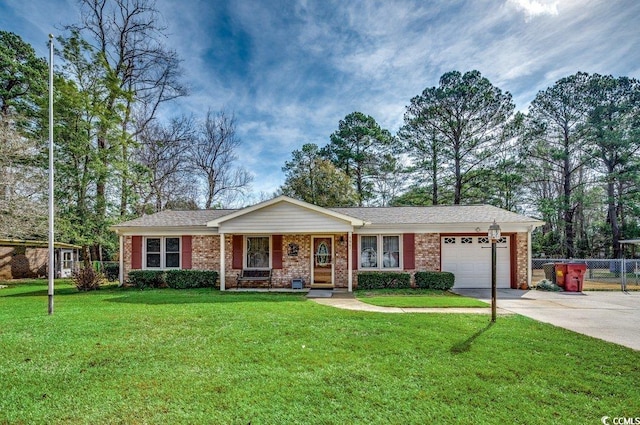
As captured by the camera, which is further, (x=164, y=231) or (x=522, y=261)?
(x=164, y=231)

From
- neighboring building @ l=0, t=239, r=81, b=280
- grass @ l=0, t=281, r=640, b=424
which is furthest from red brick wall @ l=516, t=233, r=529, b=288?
neighboring building @ l=0, t=239, r=81, b=280

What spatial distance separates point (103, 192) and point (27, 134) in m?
4.68

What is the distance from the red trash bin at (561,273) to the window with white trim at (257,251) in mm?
12067

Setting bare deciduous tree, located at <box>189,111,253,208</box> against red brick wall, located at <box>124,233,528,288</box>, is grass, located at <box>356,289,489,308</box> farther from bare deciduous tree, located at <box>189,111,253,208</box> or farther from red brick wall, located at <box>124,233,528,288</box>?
bare deciduous tree, located at <box>189,111,253,208</box>

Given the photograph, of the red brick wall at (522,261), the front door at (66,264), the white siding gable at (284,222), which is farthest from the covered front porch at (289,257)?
the front door at (66,264)

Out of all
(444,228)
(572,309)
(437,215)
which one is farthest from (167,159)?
(572,309)

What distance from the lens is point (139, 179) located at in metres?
21.4

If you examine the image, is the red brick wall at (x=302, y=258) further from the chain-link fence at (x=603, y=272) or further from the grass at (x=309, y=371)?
the grass at (x=309, y=371)

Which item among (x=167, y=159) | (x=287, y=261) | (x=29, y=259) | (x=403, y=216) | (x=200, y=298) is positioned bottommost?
(x=200, y=298)

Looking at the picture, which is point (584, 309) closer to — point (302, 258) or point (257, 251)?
point (302, 258)

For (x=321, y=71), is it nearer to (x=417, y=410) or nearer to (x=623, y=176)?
(x=417, y=410)

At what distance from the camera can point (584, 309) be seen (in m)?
8.75

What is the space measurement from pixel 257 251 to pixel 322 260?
2888mm

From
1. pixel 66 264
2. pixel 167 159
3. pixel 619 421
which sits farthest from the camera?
pixel 167 159
